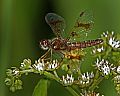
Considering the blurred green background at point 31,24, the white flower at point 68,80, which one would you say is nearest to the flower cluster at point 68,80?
the white flower at point 68,80

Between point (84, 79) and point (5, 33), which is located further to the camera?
point (5, 33)

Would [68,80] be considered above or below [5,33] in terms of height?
below

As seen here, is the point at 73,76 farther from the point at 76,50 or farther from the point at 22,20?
the point at 22,20

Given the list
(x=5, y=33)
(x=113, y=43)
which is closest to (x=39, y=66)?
(x=113, y=43)

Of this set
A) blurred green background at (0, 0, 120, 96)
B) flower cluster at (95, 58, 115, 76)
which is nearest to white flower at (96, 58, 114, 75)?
flower cluster at (95, 58, 115, 76)

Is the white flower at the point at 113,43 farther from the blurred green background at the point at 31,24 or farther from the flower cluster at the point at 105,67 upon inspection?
the blurred green background at the point at 31,24

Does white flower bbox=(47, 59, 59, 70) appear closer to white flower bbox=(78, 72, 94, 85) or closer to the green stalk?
white flower bbox=(78, 72, 94, 85)

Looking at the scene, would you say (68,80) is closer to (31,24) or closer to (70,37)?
(70,37)

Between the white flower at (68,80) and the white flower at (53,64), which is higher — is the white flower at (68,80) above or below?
below

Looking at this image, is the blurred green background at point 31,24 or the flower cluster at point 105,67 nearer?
the flower cluster at point 105,67

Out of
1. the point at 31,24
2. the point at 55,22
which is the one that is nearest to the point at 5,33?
the point at 31,24
